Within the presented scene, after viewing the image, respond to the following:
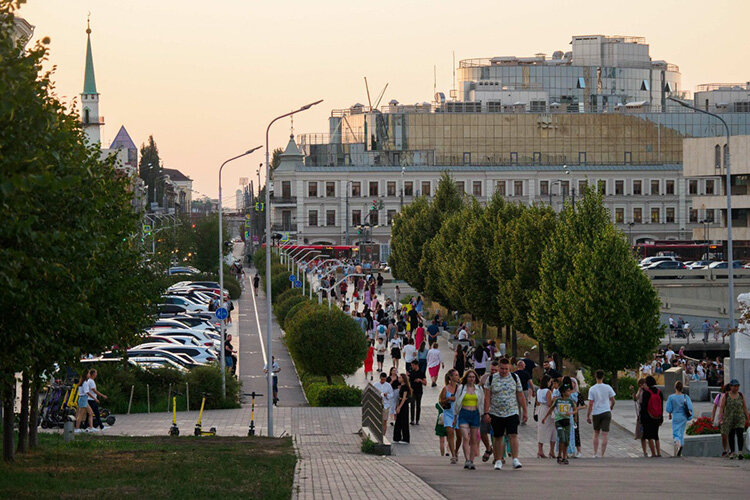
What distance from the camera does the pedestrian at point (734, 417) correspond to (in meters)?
22.0

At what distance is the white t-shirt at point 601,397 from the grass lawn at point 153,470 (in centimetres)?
557

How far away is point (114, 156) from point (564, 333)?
514 inches

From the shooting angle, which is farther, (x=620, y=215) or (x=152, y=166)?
(x=152, y=166)

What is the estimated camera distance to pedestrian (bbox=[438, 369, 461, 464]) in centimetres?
2031

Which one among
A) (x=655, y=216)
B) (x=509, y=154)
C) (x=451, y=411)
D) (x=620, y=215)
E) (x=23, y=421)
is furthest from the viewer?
(x=509, y=154)

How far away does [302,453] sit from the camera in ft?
69.0

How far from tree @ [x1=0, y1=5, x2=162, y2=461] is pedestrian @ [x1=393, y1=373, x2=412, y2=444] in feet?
17.9

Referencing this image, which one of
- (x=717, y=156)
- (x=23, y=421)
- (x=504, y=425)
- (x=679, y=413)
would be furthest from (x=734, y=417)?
(x=717, y=156)

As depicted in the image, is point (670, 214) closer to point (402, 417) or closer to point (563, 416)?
point (402, 417)

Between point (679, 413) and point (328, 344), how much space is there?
17.4m

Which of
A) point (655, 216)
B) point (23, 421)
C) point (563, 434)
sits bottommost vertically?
point (563, 434)

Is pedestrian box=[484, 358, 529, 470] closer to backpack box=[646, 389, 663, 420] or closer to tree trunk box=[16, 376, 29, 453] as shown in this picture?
backpack box=[646, 389, 663, 420]

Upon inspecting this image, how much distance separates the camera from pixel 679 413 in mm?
21969

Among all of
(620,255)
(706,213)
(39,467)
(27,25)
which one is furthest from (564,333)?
(706,213)
